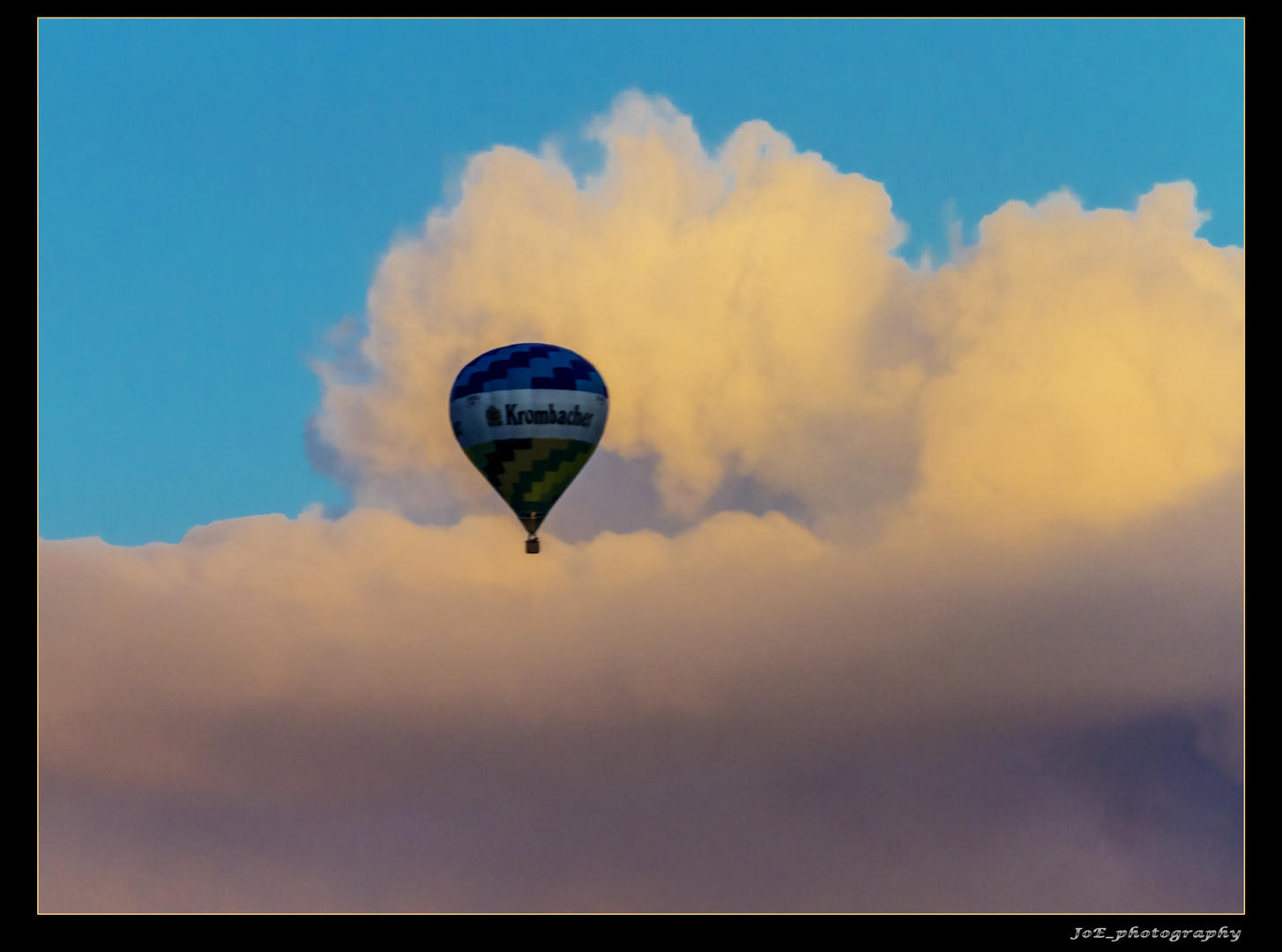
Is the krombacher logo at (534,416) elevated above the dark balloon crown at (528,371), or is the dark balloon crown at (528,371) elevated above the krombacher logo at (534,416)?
the dark balloon crown at (528,371)

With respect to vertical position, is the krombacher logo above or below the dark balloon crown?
below
